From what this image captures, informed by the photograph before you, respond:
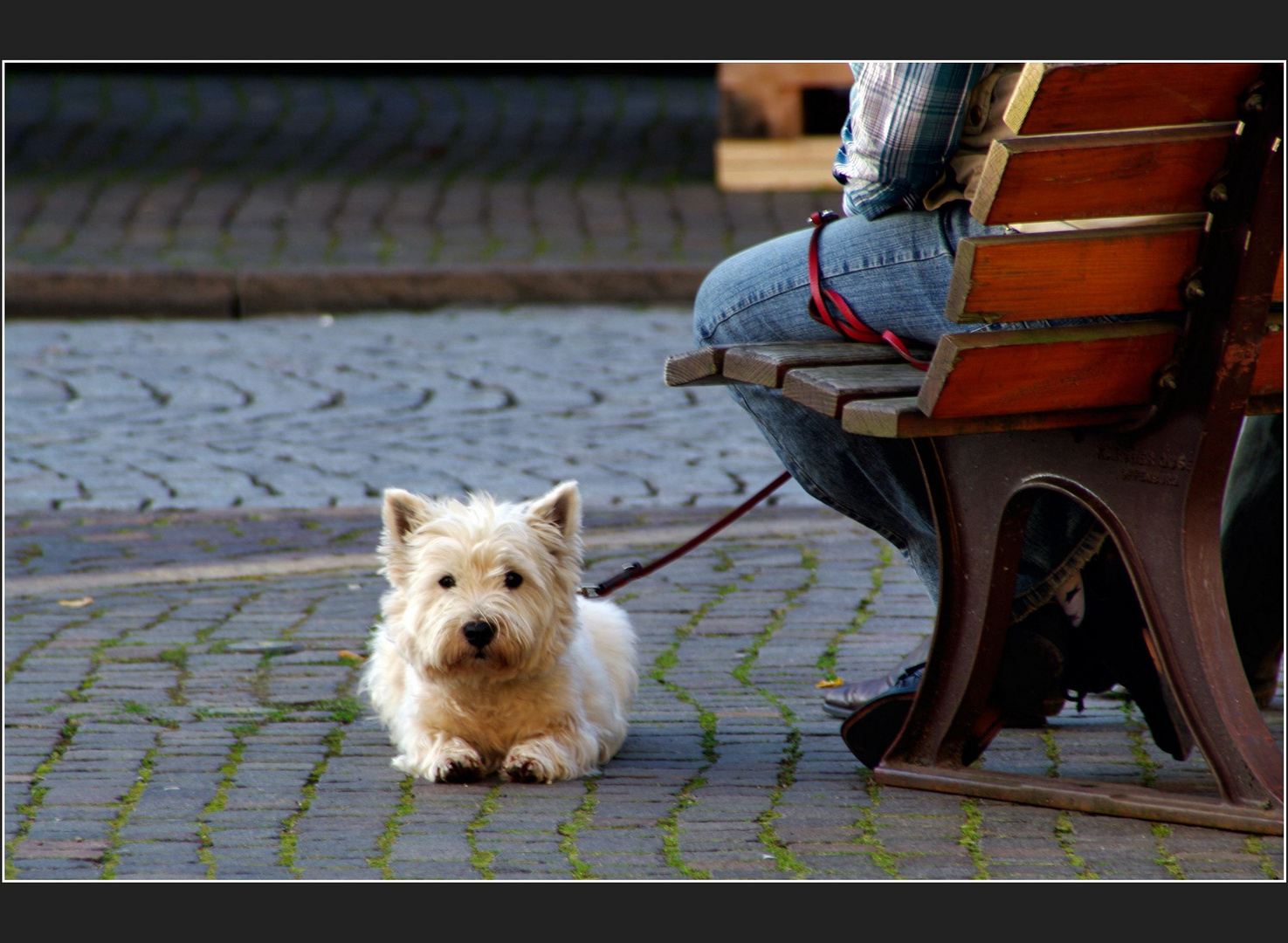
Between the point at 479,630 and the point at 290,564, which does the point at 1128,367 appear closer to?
the point at 479,630

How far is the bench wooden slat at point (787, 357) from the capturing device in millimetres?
3658

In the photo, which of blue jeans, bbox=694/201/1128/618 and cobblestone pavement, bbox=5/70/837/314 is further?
cobblestone pavement, bbox=5/70/837/314

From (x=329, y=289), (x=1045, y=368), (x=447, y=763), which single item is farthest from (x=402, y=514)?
(x=329, y=289)

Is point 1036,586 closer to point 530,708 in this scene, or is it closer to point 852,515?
point 852,515

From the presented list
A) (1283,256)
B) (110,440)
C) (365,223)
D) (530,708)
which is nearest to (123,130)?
(365,223)

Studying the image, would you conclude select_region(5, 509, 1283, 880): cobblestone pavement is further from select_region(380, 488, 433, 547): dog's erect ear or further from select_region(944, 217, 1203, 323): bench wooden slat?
select_region(944, 217, 1203, 323): bench wooden slat

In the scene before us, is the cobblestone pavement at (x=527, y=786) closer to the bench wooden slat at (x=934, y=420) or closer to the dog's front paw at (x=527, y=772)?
the dog's front paw at (x=527, y=772)

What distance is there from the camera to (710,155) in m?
15.4

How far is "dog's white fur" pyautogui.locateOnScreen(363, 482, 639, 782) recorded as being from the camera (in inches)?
160

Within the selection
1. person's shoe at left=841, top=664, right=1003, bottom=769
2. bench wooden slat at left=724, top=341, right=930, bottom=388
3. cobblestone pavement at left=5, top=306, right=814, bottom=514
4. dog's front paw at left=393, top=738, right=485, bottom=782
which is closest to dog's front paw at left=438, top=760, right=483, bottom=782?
dog's front paw at left=393, top=738, right=485, bottom=782

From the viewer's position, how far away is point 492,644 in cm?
402

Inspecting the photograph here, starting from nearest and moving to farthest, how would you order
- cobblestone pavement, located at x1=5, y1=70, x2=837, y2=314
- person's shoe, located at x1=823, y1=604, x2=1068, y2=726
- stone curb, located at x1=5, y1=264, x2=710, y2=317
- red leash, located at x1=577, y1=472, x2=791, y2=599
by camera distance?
person's shoe, located at x1=823, y1=604, x2=1068, y2=726 → red leash, located at x1=577, y1=472, x2=791, y2=599 → stone curb, located at x1=5, y1=264, x2=710, y2=317 → cobblestone pavement, located at x1=5, y1=70, x2=837, y2=314

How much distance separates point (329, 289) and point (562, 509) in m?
8.14

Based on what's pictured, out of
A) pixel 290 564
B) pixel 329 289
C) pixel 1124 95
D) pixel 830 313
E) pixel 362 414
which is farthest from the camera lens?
pixel 329 289
